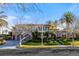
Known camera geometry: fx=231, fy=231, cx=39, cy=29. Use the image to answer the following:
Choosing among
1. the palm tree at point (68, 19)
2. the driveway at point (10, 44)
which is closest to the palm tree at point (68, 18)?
the palm tree at point (68, 19)

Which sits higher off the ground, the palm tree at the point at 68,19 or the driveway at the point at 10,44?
the palm tree at the point at 68,19

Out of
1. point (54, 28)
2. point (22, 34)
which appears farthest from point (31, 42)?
point (54, 28)

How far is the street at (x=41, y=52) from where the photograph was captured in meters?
3.89

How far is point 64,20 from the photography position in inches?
154

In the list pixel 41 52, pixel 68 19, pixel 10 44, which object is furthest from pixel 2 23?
pixel 68 19

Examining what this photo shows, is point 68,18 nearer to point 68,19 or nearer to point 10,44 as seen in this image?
point 68,19

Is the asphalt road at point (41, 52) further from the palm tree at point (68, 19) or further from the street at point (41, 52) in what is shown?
the palm tree at point (68, 19)

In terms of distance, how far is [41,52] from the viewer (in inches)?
154

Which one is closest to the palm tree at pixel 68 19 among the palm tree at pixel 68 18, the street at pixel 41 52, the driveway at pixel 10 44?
the palm tree at pixel 68 18

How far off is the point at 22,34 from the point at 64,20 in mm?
750

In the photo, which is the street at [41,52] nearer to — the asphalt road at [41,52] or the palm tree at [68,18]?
the asphalt road at [41,52]

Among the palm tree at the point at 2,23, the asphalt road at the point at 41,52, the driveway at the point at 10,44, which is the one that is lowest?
the asphalt road at the point at 41,52

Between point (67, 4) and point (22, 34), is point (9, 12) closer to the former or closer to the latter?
point (22, 34)

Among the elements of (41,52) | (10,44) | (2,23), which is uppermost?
(2,23)
